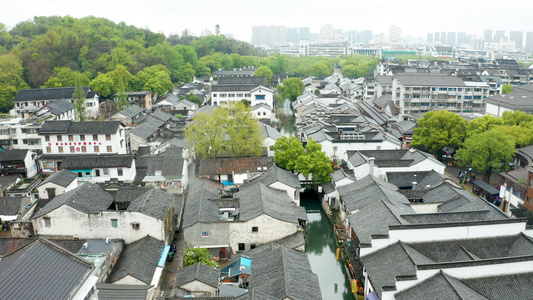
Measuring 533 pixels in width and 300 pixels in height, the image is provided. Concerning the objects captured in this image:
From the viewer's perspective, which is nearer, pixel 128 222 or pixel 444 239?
pixel 444 239

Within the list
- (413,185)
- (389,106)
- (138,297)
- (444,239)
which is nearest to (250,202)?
(138,297)

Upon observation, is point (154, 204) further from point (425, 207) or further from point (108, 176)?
point (425, 207)

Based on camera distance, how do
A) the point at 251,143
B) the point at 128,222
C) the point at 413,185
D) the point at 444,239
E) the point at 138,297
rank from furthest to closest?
1. the point at 251,143
2. the point at 413,185
3. the point at 128,222
4. the point at 444,239
5. the point at 138,297

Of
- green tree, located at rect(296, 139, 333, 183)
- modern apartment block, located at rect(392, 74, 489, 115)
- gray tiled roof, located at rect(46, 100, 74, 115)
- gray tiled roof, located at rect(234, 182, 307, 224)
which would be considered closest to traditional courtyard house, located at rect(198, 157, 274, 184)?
green tree, located at rect(296, 139, 333, 183)

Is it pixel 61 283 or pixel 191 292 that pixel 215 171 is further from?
pixel 61 283

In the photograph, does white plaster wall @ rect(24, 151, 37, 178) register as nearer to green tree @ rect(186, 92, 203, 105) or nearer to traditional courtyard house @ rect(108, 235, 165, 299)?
traditional courtyard house @ rect(108, 235, 165, 299)

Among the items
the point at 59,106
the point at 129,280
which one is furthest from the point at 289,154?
the point at 59,106

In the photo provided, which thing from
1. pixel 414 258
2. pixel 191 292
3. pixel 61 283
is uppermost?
pixel 61 283
